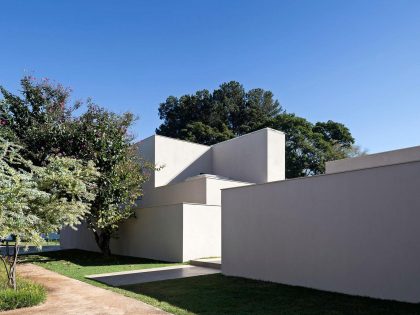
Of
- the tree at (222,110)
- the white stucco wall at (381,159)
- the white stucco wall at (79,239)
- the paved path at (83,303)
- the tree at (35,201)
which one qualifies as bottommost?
the white stucco wall at (79,239)

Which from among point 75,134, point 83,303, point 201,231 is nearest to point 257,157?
point 201,231

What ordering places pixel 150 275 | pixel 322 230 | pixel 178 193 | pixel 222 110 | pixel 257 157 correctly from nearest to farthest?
pixel 322 230
pixel 150 275
pixel 178 193
pixel 257 157
pixel 222 110

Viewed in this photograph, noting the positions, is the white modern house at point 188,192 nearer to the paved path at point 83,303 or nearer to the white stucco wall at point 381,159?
the white stucco wall at point 381,159

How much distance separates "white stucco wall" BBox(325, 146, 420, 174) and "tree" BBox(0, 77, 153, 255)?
835 centimetres

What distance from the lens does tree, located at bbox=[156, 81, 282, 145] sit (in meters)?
38.6

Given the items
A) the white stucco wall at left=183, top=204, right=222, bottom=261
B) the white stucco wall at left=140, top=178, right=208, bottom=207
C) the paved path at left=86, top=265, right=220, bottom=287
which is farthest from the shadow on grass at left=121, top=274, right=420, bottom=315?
the white stucco wall at left=140, top=178, right=208, bottom=207

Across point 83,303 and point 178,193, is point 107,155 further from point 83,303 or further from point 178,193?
point 83,303

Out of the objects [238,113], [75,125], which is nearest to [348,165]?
[75,125]

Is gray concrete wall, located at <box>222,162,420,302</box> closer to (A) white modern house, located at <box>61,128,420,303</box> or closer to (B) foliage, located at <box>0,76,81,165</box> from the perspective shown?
(A) white modern house, located at <box>61,128,420,303</box>

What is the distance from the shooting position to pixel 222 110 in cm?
3922

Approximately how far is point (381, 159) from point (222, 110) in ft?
93.8

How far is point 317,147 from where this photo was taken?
32469 mm

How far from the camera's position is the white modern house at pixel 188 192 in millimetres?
14484

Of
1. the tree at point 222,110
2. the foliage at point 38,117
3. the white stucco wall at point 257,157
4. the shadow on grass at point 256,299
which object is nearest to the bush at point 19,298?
the shadow on grass at point 256,299
